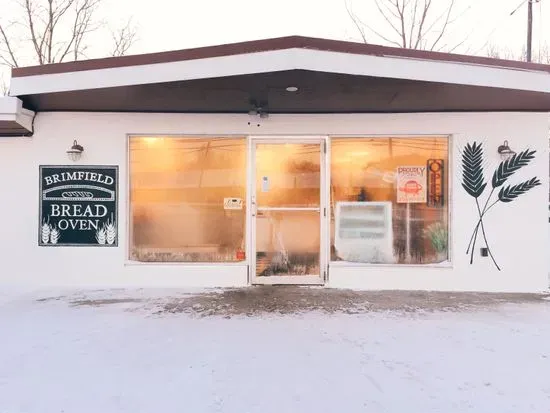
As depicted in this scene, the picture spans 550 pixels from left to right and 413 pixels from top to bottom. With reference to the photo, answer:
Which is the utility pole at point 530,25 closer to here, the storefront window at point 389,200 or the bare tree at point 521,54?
the bare tree at point 521,54

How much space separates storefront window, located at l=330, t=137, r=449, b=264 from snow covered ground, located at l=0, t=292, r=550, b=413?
1597 millimetres

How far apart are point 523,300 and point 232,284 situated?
156 inches

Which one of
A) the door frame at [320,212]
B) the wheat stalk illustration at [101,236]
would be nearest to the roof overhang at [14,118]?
the wheat stalk illustration at [101,236]

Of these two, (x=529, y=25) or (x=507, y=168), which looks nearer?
(x=507, y=168)

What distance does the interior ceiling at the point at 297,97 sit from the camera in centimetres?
550

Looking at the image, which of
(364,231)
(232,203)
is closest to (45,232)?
(232,203)

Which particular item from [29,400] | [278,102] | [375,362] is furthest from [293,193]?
[29,400]

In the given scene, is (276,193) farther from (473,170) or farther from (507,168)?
(507,168)

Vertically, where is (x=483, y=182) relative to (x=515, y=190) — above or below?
above

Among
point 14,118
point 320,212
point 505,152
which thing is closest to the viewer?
point 14,118

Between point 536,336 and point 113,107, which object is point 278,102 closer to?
point 113,107

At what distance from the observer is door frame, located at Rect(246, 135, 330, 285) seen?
688 centimetres

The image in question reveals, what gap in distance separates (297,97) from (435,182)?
251cm

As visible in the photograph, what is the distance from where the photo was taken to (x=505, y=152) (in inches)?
258
